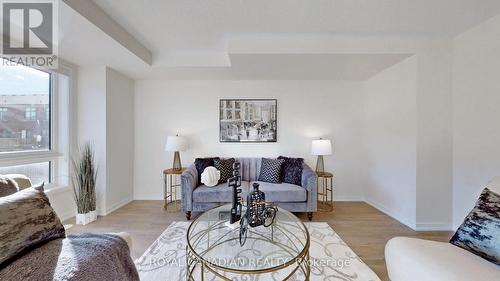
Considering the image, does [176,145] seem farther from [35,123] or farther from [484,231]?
[484,231]

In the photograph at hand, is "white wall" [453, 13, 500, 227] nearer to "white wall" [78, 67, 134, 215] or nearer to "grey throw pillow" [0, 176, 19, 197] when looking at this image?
"grey throw pillow" [0, 176, 19, 197]

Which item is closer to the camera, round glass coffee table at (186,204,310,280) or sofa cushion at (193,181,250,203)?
round glass coffee table at (186,204,310,280)

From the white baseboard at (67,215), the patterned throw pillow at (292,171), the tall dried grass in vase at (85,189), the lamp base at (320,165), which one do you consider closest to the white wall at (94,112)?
the tall dried grass in vase at (85,189)

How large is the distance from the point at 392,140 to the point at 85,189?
14.5ft

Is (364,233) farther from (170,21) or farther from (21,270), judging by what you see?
(170,21)

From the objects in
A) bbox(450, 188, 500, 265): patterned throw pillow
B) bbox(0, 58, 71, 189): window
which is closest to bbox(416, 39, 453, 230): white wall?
bbox(450, 188, 500, 265): patterned throw pillow

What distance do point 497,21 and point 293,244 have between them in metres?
3.06

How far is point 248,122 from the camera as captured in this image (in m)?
3.74

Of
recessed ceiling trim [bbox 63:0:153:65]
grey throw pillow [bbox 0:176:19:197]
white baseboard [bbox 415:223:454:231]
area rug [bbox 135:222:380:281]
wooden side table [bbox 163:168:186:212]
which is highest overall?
recessed ceiling trim [bbox 63:0:153:65]

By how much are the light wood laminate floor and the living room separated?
0.10 ft

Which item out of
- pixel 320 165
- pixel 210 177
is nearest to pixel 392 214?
pixel 320 165

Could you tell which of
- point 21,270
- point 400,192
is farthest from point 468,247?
point 21,270

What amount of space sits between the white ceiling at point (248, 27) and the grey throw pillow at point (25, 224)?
5.02 ft

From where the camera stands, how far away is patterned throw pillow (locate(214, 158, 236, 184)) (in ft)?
10.5
